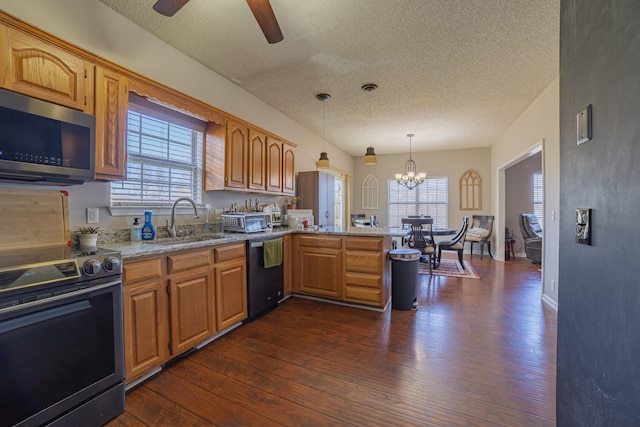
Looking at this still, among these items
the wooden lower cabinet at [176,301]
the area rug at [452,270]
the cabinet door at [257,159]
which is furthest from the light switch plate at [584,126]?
the area rug at [452,270]

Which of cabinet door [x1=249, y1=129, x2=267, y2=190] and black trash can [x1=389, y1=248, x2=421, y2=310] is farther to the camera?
cabinet door [x1=249, y1=129, x2=267, y2=190]

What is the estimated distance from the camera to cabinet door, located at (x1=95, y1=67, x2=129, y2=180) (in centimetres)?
186

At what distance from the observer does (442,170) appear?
7152 millimetres

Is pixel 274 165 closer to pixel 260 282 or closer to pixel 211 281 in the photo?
pixel 260 282

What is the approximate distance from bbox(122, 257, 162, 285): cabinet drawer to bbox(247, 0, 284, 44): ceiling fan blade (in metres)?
1.77

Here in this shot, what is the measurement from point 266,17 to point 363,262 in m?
2.49

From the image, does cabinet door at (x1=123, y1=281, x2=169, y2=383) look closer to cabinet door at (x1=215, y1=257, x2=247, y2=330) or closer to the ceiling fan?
cabinet door at (x1=215, y1=257, x2=247, y2=330)

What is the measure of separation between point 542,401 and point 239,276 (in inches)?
97.1

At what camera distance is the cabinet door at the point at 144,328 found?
1.73 m

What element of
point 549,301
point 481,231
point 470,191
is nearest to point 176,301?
point 549,301

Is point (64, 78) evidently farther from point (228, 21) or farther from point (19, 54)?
point (228, 21)

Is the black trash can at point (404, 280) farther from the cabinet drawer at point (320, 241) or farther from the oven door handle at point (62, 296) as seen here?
the oven door handle at point (62, 296)

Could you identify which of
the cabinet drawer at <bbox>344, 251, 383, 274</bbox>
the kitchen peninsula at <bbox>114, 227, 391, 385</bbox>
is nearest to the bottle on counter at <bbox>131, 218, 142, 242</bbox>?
the kitchen peninsula at <bbox>114, 227, 391, 385</bbox>

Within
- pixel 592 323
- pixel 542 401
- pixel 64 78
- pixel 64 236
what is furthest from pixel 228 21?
pixel 542 401
